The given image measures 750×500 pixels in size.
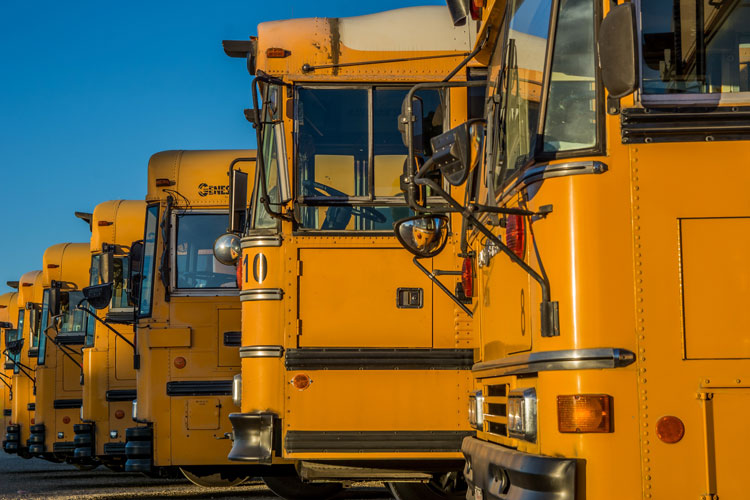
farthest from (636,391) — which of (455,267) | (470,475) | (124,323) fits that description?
(124,323)

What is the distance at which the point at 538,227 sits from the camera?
179 inches

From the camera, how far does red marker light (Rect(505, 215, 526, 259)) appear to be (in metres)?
4.75

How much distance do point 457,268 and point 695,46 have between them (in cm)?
318

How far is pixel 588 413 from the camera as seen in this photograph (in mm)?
4203

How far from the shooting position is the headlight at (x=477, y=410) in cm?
586

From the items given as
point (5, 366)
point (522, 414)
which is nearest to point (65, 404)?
point (5, 366)

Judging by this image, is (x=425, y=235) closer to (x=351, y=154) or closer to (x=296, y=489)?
(x=351, y=154)

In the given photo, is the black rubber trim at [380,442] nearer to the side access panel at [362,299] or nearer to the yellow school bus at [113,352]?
the side access panel at [362,299]

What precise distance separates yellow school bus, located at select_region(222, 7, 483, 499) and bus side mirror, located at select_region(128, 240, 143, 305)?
4.28 m

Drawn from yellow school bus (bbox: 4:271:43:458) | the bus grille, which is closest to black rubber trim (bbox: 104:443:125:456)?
yellow school bus (bbox: 4:271:43:458)

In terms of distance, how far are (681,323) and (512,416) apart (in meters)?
0.96

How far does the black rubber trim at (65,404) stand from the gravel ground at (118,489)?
106cm

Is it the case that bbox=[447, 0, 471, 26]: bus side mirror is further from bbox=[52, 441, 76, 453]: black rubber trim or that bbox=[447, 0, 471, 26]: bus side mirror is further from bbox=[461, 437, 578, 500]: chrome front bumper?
bbox=[52, 441, 76, 453]: black rubber trim

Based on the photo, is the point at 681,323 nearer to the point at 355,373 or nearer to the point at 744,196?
the point at 744,196
